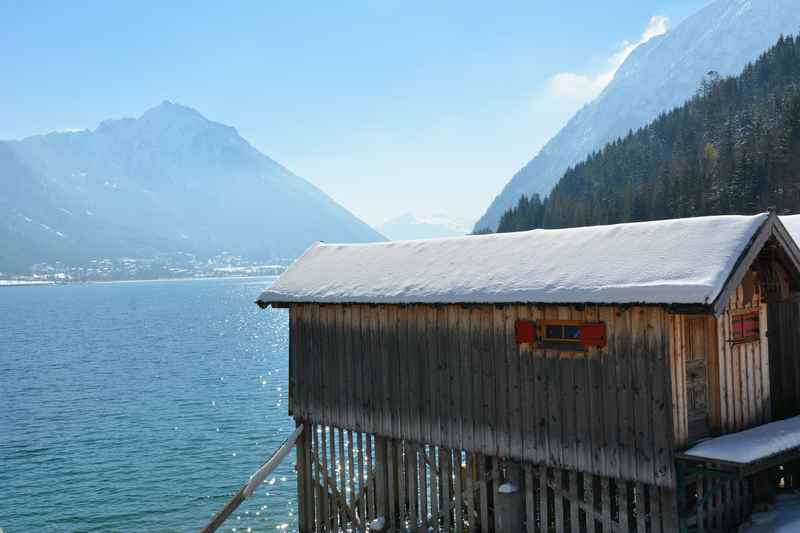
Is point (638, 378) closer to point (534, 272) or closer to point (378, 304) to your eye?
point (534, 272)

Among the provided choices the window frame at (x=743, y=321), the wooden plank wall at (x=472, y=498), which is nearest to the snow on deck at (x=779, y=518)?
the wooden plank wall at (x=472, y=498)

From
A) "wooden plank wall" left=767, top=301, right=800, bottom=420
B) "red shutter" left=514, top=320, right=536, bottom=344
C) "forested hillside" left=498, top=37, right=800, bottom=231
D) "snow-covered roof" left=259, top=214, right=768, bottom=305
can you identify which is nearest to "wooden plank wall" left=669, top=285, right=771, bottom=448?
"wooden plank wall" left=767, top=301, right=800, bottom=420

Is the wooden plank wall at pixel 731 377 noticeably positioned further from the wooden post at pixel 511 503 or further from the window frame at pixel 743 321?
the wooden post at pixel 511 503

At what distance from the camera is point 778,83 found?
4973 inches

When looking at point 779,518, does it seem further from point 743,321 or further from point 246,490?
point 246,490

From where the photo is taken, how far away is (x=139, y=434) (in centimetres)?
3806

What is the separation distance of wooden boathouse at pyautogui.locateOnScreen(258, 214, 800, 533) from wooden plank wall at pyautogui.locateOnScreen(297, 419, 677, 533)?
0.05m

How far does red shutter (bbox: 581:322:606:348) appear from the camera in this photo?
41.8 ft

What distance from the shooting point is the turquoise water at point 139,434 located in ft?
83.8

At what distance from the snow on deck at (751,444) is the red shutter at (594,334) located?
230cm

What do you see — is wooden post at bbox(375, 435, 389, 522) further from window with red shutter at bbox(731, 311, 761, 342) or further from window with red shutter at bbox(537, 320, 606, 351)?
window with red shutter at bbox(731, 311, 761, 342)

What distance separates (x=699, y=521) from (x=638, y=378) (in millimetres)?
3115

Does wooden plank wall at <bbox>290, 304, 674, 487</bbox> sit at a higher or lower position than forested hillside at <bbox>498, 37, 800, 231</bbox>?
lower

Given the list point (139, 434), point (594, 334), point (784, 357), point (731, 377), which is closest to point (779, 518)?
point (731, 377)
